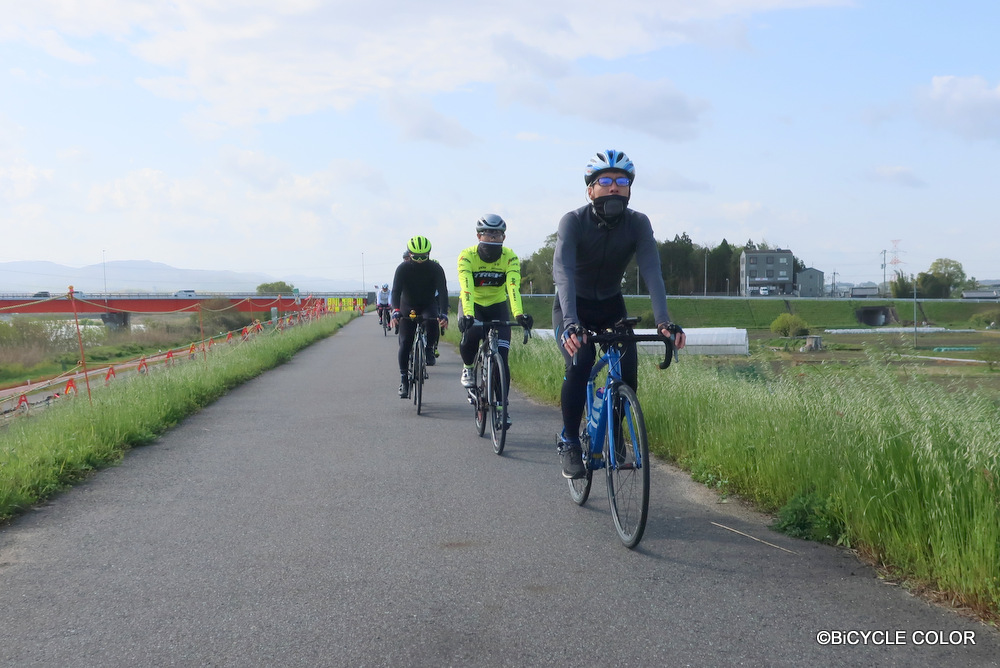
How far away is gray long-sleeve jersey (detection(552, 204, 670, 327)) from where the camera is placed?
494cm

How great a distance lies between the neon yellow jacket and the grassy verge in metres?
3.46

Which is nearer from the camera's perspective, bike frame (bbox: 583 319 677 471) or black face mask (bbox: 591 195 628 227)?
bike frame (bbox: 583 319 677 471)

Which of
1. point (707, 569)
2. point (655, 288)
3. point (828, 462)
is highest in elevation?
point (655, 288)

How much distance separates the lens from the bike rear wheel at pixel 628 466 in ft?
13.9

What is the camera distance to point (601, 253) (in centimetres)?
511

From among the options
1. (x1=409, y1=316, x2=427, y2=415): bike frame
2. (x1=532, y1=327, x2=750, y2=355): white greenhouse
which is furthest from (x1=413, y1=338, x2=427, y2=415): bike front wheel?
(x1=532, y1=327, x2=750, y2=355): white greenhouse

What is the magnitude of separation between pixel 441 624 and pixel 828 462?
8.61 feet

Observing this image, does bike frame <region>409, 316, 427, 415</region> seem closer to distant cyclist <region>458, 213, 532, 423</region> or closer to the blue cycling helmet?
distant cyclist <region>458, 213, 532, 423</region>

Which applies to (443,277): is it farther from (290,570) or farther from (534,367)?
(290,570)

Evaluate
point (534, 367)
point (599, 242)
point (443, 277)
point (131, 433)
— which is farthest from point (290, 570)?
point (534, 367)

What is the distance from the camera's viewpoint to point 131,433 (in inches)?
309

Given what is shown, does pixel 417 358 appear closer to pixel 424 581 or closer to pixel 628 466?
pixel 628 466

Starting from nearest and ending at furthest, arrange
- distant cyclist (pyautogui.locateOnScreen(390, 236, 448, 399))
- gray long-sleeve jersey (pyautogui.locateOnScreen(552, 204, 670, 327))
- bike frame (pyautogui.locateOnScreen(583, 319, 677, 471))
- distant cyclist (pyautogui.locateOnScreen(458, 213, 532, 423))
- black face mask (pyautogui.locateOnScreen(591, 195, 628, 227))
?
bike frame (pyautogui.locateOnScreen(583, 319, 677, 471)) < black face mask (pyautogui.locateOnScreen(591, 195, 628, 227)) < gray long-sleeve jersey (pyautogui.locateOnScreen(552, 204, 670, 327)) < distant cyclist (pyautogui.locateOnScreen(458, 213, 532, 423)) < distant cyclist (pyautogui.locateOnScreen(390, 236, 448, 399))

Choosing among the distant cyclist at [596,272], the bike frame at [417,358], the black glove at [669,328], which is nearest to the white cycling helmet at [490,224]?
the bike frame at [417,358]
